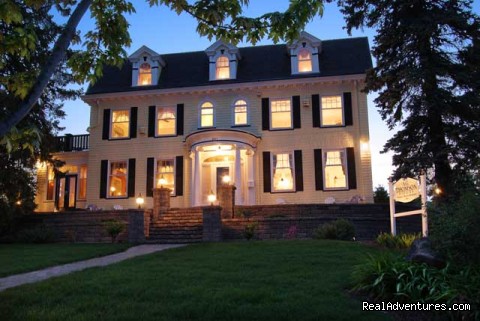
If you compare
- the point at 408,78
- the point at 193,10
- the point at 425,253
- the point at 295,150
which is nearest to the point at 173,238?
the point at 295,150

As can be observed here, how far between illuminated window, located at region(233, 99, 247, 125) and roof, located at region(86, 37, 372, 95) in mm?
1017

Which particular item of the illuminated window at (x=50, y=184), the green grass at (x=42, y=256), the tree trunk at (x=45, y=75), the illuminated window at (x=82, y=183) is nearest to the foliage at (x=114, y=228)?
the green grass at (x=42, y=256)

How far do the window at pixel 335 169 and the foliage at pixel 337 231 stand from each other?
5.95 meters

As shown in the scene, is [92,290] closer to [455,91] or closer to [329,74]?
[455,91]

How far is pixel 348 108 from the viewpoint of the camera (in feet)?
68.0

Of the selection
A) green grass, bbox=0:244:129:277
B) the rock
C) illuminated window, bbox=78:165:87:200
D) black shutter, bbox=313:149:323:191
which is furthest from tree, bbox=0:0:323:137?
illuminated window, bbox=78:165:87:200

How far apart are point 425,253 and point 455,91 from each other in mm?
9480

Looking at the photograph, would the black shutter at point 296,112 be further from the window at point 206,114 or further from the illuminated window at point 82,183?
the illuminated window at point 82,183

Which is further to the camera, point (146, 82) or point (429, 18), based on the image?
point (146, 82)

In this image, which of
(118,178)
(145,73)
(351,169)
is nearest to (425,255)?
(351,169)

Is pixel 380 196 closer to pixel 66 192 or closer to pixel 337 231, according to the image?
pixel 337 231

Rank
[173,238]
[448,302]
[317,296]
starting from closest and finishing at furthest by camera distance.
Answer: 1. [448,302]
2. [317,296]
3. [173,238]

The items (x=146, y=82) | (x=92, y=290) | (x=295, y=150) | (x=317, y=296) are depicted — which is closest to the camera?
(x=317, y=296)

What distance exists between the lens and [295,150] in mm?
20844
